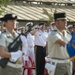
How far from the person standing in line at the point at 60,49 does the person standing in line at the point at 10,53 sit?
0.92 meters

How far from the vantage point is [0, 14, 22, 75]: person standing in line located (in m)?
5.18

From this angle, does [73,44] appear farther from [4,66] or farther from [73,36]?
[4,66]

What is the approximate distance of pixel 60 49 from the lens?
6.02 meters

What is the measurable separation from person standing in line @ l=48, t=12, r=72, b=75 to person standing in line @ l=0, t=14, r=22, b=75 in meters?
0.92

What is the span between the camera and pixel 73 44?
729 centimetres

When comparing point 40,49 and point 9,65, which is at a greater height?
point 9,65

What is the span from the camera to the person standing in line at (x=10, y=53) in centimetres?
518

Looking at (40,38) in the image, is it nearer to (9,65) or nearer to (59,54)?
(59,54)

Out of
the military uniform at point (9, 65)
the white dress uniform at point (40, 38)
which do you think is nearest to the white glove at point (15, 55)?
the military uniform at point (9, 65)

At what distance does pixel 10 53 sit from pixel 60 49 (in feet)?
3.99

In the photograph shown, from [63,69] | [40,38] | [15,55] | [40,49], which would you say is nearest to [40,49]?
[40,49]

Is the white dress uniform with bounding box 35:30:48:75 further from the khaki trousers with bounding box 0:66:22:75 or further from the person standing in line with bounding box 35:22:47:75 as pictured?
the khaki trousers with bounding box 0:66:22:75

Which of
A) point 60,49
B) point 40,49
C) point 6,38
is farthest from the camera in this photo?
point 40,49

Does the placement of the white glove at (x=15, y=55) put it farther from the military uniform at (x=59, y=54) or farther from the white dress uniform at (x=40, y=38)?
the white dress uniform at (x=40, y=38)
